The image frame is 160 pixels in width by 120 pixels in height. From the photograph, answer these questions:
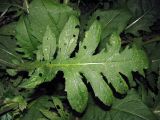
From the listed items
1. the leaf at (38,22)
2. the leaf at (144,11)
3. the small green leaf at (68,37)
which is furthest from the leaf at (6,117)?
the leaf at (144,11)

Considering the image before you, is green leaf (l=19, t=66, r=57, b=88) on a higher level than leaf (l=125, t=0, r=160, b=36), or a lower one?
higher

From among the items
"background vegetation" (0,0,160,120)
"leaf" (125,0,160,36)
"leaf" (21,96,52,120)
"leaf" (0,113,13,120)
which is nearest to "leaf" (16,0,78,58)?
"background vegetation" (0,0,160,120)

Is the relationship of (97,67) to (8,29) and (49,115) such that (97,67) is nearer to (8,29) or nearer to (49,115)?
(49,115)

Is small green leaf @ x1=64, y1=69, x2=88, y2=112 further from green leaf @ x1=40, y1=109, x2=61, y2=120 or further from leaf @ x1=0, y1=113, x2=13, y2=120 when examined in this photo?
leaf @ x1=0, y1=113, x2=13, y2=120

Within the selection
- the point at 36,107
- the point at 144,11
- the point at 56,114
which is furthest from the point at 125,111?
the point at 144,11

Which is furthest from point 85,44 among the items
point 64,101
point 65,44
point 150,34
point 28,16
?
point 150,34

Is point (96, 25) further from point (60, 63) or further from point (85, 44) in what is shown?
point (60, 63)

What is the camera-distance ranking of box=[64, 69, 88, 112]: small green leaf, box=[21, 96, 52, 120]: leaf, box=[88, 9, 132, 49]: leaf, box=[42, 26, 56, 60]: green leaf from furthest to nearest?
box=[88, 9, 132, 49]: leaf
box=[21, 96, 52, 120]: leaf
box=[42, 26, 56, 60]: green leaf
box=[64, 69, 88, 112]: small green leaf
